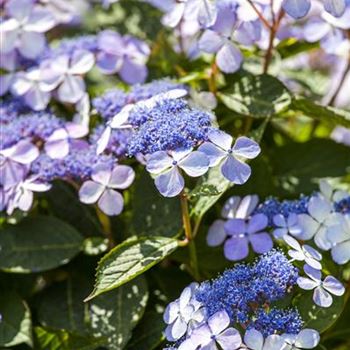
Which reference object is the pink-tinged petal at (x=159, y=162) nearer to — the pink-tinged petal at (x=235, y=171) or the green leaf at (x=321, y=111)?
the pink-tinged petal at (x=235, y=171)

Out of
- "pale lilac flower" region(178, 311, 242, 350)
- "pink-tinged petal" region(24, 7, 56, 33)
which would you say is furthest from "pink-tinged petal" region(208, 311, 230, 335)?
"pink-tinged petal" region(24, 7, 56, 33)

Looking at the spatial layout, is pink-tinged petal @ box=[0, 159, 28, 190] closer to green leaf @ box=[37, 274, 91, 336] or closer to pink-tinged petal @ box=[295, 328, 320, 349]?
green leaf @ box=[37, 274, 91, 336]

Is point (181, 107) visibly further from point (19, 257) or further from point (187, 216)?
point (19, 257)

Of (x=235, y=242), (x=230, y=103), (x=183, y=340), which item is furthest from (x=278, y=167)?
(x=183, y=340)

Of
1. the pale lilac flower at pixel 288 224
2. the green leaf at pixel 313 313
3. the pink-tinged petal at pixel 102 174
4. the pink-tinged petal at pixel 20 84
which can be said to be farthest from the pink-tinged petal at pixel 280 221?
the pink-tinged petal at pixel 20 84

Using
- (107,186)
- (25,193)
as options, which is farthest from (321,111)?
(25,193)

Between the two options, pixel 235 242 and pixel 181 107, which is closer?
pixel 181 107
